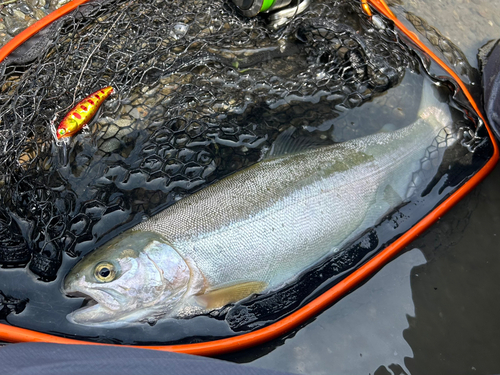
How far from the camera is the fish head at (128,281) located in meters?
1.94

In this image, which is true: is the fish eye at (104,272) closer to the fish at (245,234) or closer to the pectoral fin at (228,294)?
the fish at (245,234)

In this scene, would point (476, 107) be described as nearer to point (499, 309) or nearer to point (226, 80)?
point (499, 309)

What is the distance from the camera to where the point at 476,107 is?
2.61 meters

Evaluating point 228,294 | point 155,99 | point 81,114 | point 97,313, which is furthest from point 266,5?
point 97,313

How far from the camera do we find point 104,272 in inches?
76.0

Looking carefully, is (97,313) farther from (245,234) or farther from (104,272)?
(245,234)

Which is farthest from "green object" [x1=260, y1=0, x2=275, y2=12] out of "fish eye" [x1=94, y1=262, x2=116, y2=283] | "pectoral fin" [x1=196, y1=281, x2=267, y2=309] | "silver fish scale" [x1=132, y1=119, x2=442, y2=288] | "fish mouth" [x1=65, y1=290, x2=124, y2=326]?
"fish mouth" [x1=65, y1=290, x2=124, y2=326]

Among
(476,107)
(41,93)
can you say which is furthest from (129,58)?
(476,107)

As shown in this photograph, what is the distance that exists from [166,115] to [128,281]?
1.02m

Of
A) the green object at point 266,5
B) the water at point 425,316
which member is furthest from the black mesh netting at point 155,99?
the water at point 425,316

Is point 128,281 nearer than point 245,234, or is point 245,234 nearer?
point 128,281

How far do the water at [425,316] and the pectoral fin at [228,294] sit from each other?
302mm

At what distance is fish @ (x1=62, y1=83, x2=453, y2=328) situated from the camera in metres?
1.97

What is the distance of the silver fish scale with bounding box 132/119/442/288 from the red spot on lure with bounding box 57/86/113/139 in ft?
2.24
